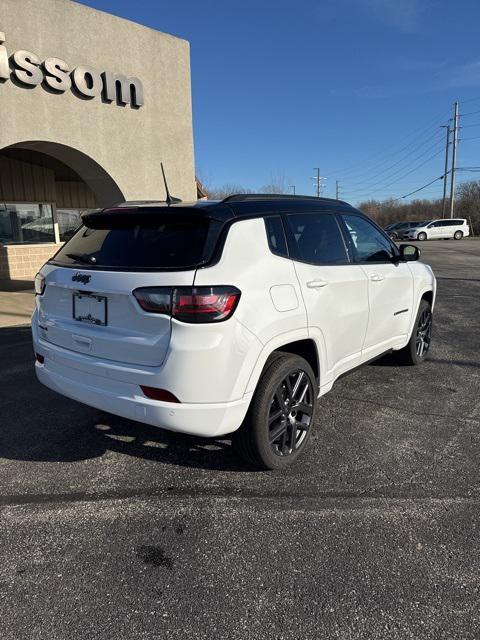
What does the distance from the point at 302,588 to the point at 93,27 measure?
10368 mm

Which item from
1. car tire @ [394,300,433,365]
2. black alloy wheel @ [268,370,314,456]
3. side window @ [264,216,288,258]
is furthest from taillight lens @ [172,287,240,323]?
car tire @ [394,300,433,365]

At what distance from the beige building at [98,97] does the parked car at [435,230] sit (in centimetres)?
3145

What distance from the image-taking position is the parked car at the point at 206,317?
8.55 feet

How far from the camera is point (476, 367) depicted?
17.9 feet

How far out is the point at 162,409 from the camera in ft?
8.73

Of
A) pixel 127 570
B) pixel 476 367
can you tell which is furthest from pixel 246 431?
pixel 476 367

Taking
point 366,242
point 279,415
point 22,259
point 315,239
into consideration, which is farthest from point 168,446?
point 22,259

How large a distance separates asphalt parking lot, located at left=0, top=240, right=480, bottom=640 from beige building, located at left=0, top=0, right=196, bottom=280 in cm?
673

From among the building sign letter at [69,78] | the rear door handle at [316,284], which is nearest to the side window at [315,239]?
the rear door handle at [316,284]

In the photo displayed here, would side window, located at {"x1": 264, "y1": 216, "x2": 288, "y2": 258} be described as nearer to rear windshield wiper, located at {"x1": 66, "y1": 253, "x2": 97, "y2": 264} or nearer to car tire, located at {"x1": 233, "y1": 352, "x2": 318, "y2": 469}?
car tire, located at {"x1": 233, "y1": 352, "x2": 318, "y2": 469}

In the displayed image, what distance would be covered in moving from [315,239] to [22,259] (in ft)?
41.4

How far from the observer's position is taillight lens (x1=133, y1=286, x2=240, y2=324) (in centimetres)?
255

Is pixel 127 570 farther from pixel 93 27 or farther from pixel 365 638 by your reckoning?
pixel 93 27

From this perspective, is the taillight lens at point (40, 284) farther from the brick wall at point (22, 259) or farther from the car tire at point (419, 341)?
the brick wall at point (22, 259)
